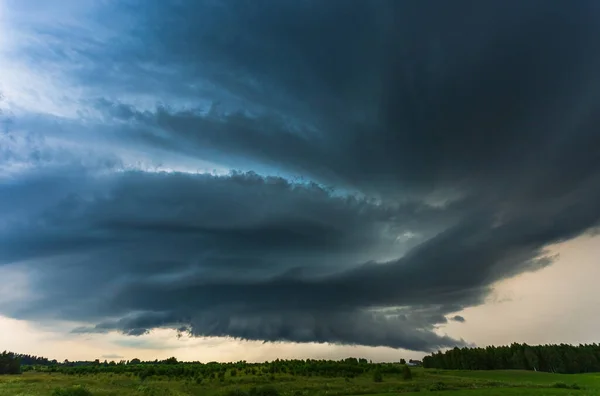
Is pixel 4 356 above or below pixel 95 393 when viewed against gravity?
above

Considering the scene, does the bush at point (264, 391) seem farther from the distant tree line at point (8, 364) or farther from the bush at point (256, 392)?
the distant tree line at point (8, 364)

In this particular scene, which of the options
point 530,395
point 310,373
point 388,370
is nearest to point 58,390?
point 310,373

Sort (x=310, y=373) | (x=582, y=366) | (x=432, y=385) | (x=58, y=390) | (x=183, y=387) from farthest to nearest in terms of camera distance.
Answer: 1. (x=582, y=366)
2. (x=310, y=373)
3. (x=183, y=387)
4. (x=432, y=385)
5. (x=58, y=390)

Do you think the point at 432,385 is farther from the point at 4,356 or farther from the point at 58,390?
the point at 4,356

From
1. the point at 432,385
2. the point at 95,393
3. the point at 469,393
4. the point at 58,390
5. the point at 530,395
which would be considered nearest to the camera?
the point at 530,395

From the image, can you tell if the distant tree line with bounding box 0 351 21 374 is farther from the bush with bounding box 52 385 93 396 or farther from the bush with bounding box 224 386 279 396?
the bush with bounding box 224 386 279 396

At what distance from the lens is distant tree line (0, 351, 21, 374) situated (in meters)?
149

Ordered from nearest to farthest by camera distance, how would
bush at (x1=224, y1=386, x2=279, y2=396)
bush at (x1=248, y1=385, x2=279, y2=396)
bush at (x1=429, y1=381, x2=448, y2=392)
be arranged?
bush at (x1=224, y1=386, x2=279, y2=396), bush at (x1=248, y1=385, x2=279, y2=396), bush at (x1=429, y1=381, x2=448, y2=392)

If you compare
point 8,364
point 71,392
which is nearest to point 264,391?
point 71,392

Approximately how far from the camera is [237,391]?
88875mm

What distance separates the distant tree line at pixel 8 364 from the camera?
488 feet

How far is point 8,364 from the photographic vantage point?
15138 centimetres

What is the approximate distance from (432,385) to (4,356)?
154843 mm

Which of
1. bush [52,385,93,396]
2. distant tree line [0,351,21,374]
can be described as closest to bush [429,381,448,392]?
bush [52,385,93,396]
